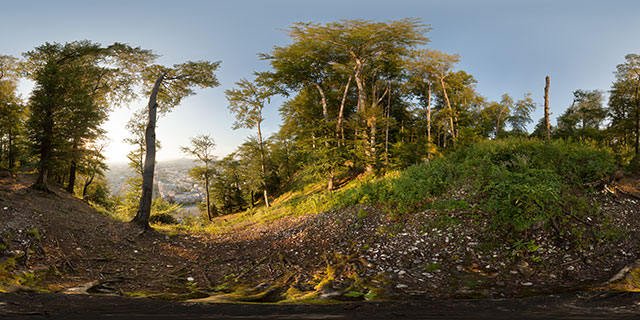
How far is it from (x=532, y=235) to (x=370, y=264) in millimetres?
4067

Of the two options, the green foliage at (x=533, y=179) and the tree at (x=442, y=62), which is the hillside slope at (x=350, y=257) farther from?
the tree at (x=442, y=62)

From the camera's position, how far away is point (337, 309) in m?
3.58

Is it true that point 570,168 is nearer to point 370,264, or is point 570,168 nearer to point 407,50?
A: point 370,264

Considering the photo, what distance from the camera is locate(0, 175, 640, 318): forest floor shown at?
4844 millimetres

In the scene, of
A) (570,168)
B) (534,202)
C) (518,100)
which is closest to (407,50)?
(570,168)

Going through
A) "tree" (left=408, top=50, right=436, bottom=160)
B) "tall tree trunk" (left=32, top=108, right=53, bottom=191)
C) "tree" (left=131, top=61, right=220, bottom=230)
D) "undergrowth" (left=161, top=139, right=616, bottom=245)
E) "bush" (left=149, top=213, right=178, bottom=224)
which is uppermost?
"tree" (left=408, top=50, right=436, bottom=160)

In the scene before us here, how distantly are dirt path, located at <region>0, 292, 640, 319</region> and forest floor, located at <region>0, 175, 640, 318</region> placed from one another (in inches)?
5.6

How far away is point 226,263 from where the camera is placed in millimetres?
7660

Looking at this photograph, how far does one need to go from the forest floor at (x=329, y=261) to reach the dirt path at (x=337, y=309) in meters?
0.14

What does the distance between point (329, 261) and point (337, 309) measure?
337 cm

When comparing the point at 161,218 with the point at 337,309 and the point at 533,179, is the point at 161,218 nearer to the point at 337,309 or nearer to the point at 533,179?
the point at 337,309

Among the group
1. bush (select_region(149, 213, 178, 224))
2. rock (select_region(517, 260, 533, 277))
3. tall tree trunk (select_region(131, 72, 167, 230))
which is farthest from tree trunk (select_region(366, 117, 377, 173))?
bush (select_region(149, 213, 178, 224))

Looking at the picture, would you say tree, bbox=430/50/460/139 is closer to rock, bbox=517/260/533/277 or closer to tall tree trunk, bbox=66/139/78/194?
rock, bbox=517/260/533/277

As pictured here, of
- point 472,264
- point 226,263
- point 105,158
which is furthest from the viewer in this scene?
point 105,158
